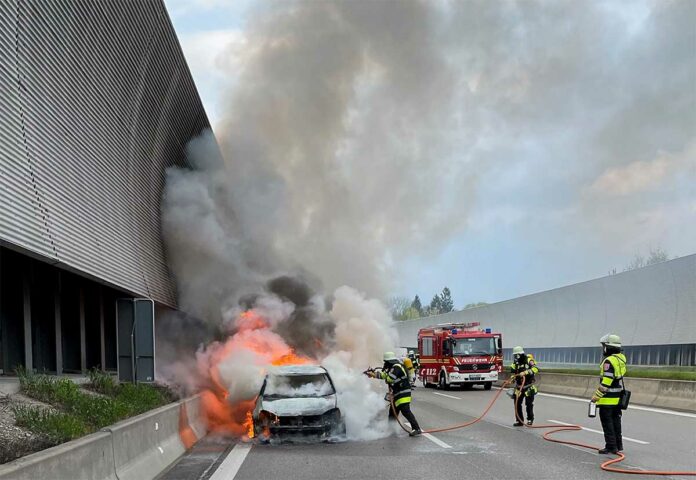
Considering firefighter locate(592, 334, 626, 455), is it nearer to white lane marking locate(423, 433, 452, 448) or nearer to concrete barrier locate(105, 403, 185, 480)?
white lane marking locate(423, 433, 452, 448)

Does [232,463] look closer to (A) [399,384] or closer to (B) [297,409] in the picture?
(B) [297,409]

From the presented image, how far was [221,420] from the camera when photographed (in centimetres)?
1520

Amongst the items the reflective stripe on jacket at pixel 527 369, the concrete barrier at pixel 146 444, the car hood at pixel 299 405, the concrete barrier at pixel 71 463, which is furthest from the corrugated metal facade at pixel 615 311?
the concrete barrier at pixel 71 463

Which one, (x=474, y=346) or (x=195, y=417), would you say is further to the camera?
(x=474, y=346)

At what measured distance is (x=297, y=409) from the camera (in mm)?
11906

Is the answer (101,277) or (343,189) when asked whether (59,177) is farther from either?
(343,189)

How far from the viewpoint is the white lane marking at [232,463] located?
8829 mm

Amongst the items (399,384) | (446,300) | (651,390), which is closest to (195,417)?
(399,384)

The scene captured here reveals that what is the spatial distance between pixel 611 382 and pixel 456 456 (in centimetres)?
247

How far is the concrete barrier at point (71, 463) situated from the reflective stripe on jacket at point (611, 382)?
22.2 feet

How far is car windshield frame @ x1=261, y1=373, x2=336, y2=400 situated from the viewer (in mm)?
12570

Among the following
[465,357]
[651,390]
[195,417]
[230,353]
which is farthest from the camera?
[465,357]

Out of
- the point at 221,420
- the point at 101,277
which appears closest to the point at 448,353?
the point at 221,420

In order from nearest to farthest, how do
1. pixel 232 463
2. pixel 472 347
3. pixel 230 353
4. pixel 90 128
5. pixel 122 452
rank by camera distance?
Answer: pixel 122 452, pixel 232 463, pixel 90 128, pixel 230 353, pixel 472 347
